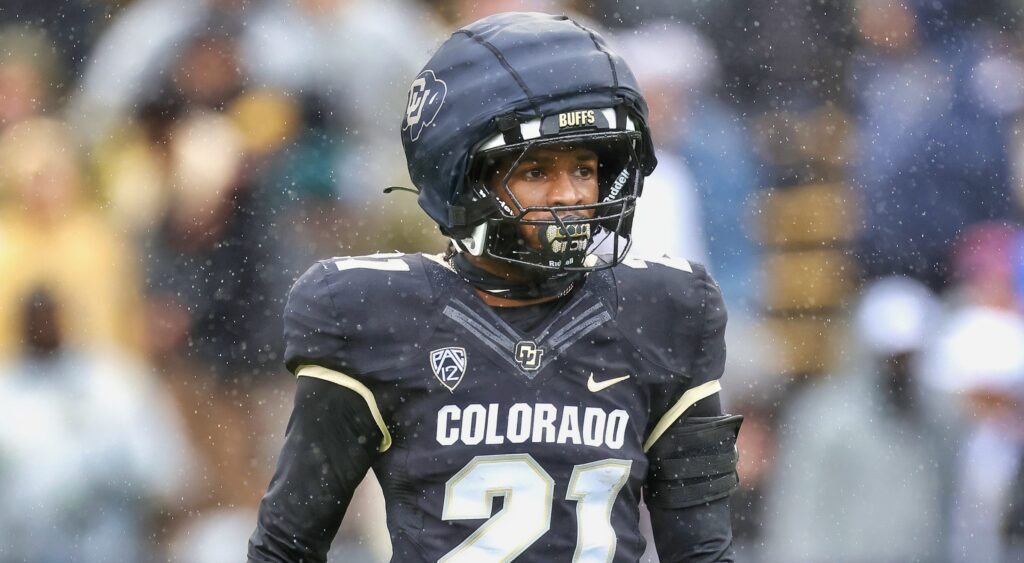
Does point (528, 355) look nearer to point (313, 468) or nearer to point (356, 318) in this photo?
point (356, 318)

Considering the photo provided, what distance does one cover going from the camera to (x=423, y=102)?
8.64 ft

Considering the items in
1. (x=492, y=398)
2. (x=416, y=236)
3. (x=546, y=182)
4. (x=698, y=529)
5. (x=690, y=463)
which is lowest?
(x=698, y=529)

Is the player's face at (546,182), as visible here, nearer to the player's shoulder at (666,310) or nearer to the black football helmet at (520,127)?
the black football helmet at (520,127)

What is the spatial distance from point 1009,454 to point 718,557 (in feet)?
9.43

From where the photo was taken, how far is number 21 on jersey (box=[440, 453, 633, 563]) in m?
2.44

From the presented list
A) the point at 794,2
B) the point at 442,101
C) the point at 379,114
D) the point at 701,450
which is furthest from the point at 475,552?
the point at 794,2

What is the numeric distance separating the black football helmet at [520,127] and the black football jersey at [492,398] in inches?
4.5

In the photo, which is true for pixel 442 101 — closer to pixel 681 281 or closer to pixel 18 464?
pixel 681 281

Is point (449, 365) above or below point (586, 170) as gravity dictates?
below

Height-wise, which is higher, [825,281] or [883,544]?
[825,281]

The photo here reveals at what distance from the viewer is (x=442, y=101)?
102 inches

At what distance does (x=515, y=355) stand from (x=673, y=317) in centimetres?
28

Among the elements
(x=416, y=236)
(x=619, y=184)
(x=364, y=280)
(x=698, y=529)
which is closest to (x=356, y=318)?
(x=364, y=280)

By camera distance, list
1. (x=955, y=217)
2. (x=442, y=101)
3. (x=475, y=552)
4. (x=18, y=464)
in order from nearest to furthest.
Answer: (x=475, y=552) < (x=442, y=101) < (x=18, y=464) < (x=955, y=217)
